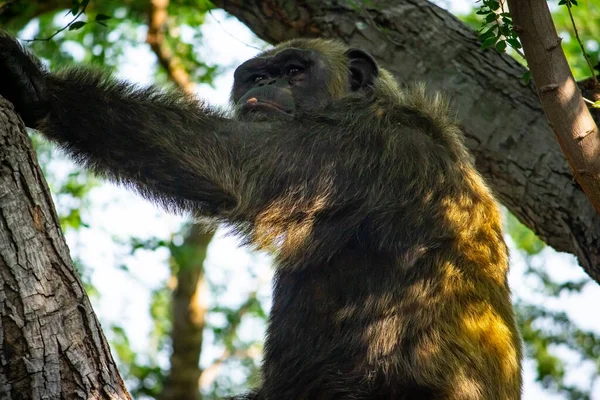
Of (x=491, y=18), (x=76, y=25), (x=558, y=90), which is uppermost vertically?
(x=76, y=25)

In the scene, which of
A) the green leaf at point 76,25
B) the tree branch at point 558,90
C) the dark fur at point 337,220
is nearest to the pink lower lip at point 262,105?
the dark fur at point 337,220

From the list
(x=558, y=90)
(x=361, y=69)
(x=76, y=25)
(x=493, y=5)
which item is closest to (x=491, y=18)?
(x=493, y=5)

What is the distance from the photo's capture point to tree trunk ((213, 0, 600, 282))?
698cm

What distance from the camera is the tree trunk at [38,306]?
414 centimetres

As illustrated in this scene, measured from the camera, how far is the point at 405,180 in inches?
228

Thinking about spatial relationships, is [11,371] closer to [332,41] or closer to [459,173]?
[459,173]

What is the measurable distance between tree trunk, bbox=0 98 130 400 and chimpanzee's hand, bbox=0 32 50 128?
544 millimetres

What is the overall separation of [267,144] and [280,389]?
170 centimetres

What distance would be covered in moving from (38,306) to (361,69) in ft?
13.7

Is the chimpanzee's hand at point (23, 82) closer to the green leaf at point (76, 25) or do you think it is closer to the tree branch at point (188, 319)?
the green leaf at point (76, 25)

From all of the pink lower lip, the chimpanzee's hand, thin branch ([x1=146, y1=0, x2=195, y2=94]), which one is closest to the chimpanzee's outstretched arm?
the chimpanzee's hand

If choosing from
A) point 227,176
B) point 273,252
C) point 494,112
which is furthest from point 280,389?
point 494,112

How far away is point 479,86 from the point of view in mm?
7574

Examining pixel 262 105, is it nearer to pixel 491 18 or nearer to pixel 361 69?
pixel 361 69
